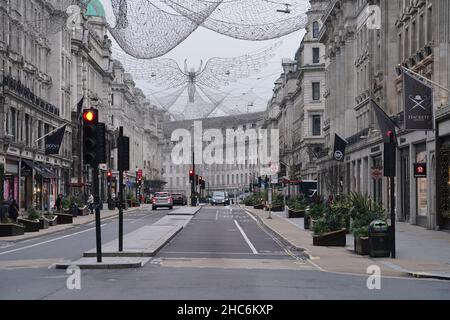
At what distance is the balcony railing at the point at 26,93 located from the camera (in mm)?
59781

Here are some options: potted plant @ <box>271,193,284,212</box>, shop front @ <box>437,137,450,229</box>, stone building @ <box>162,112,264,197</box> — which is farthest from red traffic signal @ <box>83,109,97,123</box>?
stone building @ <box>162,112,264,197</box>

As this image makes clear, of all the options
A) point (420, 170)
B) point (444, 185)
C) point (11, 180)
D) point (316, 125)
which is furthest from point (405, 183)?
point (316, 125)

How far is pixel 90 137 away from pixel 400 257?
10283 mm

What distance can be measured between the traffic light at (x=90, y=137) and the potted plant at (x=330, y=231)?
443 inches

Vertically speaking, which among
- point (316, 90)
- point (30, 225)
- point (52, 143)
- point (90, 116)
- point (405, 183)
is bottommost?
point (30, 225)

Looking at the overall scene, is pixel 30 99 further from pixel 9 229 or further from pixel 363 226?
pixel 363 226

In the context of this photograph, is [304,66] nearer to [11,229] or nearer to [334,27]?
[334,27]

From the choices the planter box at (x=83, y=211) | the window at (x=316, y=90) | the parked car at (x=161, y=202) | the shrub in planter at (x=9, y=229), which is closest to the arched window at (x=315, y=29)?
the window at (x=316, y=90)

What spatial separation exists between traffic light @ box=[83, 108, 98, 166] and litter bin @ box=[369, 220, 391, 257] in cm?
915

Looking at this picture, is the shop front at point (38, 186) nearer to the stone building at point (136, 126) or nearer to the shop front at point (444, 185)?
the shop front at point (444, 185)

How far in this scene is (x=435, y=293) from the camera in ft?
52.2

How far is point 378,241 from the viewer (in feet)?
82.3
